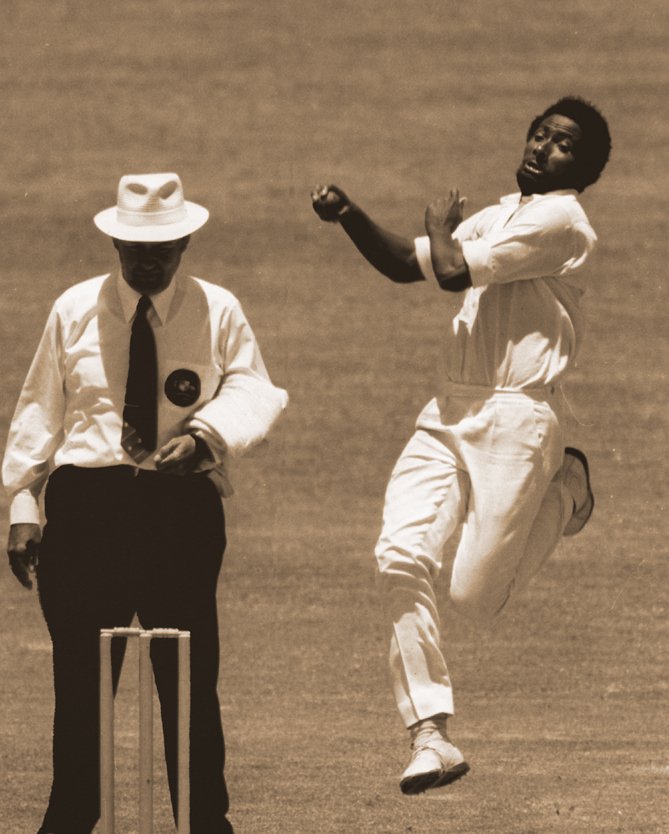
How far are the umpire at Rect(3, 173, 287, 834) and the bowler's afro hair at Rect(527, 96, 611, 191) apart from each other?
45.1 inches

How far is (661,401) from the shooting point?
16.1 metres

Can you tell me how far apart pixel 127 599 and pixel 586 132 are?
1.96m

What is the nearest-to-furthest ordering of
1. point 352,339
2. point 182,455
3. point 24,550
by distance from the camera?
point 182,455, point 24,550, point 352,339

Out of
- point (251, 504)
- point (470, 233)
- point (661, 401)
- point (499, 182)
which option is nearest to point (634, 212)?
point (499, 182)

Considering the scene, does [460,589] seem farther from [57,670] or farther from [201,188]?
[201,188]

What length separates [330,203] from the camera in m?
7.21

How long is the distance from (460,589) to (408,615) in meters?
0.25

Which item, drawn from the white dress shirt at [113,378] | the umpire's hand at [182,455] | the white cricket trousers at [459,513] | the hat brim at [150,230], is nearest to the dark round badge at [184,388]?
the white dress shirt at [113,378]

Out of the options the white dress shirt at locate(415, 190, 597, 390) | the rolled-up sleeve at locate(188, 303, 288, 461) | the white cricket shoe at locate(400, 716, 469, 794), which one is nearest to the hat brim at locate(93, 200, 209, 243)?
the rolled-up sleeve at locate(188, 303, 288, 461)

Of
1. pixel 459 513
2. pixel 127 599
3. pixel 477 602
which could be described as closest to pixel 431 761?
pixel 477 602

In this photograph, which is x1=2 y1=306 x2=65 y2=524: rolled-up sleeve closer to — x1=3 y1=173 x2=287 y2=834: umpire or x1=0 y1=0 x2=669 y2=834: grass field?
x1=3 y1=173 x2=287 y2=834: umpire

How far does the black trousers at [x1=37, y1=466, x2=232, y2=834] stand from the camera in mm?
7211

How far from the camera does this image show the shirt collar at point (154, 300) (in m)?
7.30

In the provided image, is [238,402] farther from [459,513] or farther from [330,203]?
[459,513]
